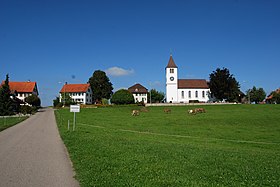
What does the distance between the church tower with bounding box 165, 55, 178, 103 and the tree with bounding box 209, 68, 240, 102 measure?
2034cm

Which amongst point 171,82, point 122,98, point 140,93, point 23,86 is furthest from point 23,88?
point 171,82

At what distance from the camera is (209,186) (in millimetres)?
6516

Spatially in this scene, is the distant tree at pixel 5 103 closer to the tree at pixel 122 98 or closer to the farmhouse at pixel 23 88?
the tree at pixel 122 98

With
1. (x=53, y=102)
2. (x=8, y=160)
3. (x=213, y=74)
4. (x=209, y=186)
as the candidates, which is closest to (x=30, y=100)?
(x=53, y=102)

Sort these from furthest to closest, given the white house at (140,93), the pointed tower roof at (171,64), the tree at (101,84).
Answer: the white house at (140,93) → the tree at (101,84) → the pointed tower roof at (171,64)

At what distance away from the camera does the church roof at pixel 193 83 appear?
116 metres

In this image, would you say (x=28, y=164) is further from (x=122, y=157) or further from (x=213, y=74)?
(x=213, y=74)

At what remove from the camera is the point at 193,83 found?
386 ft

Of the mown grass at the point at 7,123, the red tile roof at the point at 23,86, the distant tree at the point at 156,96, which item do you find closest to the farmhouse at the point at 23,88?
the red tile roof at the point at 23,86

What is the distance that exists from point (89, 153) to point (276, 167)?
694 centimetres

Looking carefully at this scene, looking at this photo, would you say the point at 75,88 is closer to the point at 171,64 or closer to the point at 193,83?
the point at 171,64

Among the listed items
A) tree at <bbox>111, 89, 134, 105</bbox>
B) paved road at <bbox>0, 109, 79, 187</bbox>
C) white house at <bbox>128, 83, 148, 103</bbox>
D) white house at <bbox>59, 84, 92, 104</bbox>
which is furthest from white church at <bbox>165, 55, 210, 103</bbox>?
paved road at <bbox>0, 109, 79, 187</bbox>

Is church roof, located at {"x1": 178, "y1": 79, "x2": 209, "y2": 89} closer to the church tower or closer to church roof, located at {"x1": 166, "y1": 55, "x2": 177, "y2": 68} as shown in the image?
the church tower

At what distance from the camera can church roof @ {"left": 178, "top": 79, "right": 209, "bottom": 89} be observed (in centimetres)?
11594
